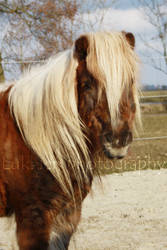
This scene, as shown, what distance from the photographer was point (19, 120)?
Result: 2043 mm

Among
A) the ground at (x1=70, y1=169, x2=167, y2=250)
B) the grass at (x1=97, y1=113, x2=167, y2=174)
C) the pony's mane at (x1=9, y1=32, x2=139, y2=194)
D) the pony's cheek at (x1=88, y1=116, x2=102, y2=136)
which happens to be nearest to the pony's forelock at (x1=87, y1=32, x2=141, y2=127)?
the pony's mane at (x1=9, y1=32, x2=139, y2=194)

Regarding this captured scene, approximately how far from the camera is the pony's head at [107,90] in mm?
1789

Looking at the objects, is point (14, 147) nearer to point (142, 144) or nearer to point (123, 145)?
point (123, 145)

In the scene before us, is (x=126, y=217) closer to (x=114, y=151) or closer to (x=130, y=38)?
(x=114, y=151)

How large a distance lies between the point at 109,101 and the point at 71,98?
0.85ft

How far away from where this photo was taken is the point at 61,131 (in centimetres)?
197

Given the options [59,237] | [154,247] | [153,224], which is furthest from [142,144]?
[59,237]

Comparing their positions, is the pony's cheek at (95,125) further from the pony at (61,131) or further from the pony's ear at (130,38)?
the pony's ear at (130,38)

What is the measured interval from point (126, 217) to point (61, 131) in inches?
79.1

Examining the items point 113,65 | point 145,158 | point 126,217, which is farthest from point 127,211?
point 145,158

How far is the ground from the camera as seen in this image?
2.92 metres

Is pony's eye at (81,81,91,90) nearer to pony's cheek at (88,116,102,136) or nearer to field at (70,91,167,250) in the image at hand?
pony's cheek at (88,116,102,136)

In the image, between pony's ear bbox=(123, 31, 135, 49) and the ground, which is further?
the ground

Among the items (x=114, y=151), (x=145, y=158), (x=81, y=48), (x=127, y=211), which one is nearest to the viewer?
(x=114, y=151)
